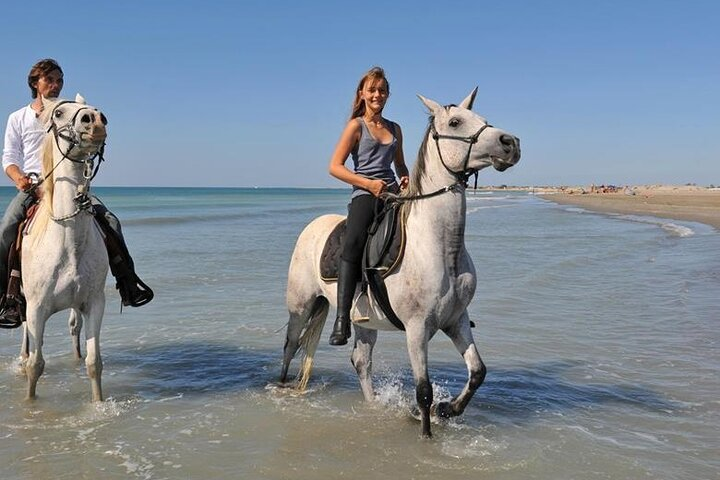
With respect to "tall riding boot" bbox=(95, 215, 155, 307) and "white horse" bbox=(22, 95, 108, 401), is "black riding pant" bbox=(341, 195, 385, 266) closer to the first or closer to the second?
"white horse" bbox=(22, 95, 108, 401)

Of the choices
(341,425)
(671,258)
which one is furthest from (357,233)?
(671,258)

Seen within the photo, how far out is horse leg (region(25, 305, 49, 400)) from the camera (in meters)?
5.30

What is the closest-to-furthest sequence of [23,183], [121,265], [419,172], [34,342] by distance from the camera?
[419,172]
[34,342]
[23,183]
[121,265]

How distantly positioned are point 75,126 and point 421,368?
3.29m

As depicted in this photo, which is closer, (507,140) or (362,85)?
(507,140)

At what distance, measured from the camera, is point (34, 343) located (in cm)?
546

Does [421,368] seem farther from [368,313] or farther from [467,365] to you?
[368,313]

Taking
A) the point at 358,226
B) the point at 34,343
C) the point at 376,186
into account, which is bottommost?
the point at 34,343

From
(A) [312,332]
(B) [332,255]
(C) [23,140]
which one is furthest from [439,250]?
(C) [23,140]

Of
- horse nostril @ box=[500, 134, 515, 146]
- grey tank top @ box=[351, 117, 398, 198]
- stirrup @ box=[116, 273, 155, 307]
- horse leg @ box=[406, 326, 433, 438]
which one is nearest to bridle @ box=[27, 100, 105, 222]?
stirrup @ box=[116, 273, 155, 307]

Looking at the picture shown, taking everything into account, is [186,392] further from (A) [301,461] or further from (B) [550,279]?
(B) [550,279]

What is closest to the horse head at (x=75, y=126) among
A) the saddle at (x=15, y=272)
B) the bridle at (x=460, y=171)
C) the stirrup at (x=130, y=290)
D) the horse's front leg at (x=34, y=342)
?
the saddle at (x=15, y=272)

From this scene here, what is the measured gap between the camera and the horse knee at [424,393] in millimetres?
4840

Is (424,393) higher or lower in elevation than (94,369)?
higher
